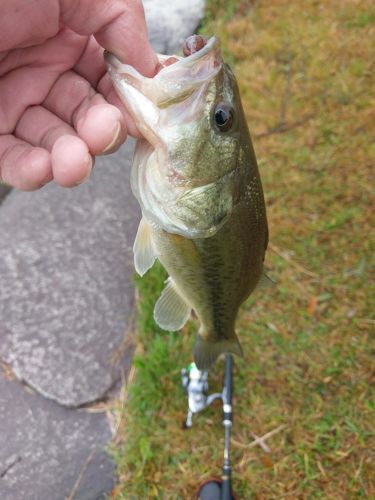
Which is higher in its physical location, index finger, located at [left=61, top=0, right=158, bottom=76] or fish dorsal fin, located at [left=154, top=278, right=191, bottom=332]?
index finger, located at [left=61, top=0, right=158, bottom=76]

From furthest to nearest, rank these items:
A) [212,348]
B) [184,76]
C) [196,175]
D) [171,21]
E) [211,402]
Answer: [171,21] → [211,402] → [212,348] → [196,175] → [184,76]

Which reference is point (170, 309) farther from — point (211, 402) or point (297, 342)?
point (297, 342)

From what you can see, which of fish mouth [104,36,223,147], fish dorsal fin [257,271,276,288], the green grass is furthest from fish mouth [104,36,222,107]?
the green grass

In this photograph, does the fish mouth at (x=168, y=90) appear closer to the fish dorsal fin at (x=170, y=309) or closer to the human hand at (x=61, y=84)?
the human hand at (x=61, y=84)

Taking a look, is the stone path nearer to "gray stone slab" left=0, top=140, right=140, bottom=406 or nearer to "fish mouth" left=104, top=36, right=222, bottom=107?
"gray stone slab" left=0, top=140, right=140, bottom=406

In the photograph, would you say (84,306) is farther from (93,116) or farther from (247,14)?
(247,14)

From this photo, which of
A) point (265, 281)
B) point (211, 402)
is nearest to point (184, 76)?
point (265, 281)
